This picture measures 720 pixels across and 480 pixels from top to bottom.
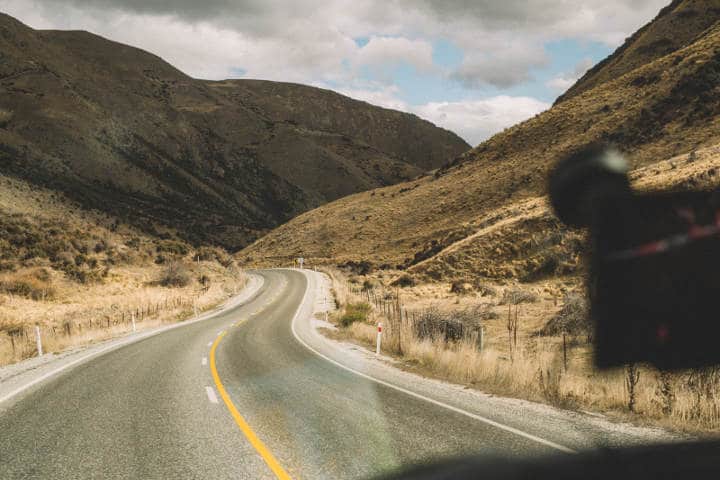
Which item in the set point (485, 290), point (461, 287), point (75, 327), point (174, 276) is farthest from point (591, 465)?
point (174, 276)

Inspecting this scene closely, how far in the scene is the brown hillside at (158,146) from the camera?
73.8 m

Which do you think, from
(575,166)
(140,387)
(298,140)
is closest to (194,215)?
(298,140)

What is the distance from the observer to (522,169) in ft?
179

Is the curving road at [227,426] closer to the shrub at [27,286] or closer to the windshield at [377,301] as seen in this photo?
the windshield at [377,301]

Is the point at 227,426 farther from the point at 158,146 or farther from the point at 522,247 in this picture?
the point at 158,146

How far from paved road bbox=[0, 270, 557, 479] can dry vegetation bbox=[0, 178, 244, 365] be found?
9.37 metres

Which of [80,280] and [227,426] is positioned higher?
[80,280]

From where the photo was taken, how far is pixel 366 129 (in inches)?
7598

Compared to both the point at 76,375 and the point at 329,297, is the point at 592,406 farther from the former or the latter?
the point at 329,297

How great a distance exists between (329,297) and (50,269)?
18958 mm

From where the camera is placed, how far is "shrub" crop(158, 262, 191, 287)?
38556 millimetres

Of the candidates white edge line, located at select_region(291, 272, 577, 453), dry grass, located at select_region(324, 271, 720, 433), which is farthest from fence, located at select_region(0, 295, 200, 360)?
dry grass, located at select_region(324, 271, 720, 433)

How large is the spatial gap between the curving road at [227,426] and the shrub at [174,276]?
27995 mm

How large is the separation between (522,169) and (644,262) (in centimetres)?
5553
